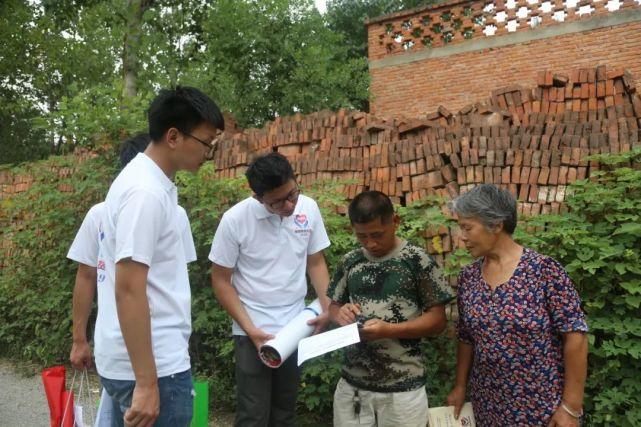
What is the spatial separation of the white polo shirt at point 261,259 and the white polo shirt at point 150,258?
69 centimetres

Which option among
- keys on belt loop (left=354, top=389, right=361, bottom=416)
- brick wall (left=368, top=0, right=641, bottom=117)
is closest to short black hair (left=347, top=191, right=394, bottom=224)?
keys on belt loop (left=354, top=389, right=361, bottom=416)

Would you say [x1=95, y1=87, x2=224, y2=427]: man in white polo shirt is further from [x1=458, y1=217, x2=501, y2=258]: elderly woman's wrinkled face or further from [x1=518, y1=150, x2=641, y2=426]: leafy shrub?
[x1=518, y1=150, x2=641, y2=426]: leafy shrub

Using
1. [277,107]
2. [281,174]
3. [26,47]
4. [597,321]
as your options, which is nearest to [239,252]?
[281,174]

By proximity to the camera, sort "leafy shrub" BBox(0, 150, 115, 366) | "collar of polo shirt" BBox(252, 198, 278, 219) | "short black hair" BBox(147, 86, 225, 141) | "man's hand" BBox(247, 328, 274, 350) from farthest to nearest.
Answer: "leafy shrub" BBox(0, 150, 115, 366), "collar of polo shirt" BBox(252, 198, 278, 219), "man's hand" BBox(247, 328, 274, 350), "short black hair" BBox(147, 86, 225, 141)

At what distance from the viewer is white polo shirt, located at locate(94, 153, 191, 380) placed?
160 cm

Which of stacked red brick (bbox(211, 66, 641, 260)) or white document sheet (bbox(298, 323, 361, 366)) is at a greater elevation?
stacked red brick (bbox(211, 66, 641, 260))

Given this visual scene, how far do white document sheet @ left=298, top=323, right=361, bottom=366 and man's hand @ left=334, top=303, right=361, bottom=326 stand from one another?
0.33 feet

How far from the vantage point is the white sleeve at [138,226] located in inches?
61.7

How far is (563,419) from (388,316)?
0.76 m

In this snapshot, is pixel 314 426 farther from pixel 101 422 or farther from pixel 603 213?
pixel 603 213

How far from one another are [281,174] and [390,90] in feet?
30.3

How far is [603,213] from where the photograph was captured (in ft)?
10.3

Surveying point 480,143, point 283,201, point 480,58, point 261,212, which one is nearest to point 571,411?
point 283,201

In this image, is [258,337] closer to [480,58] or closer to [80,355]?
[80,355]
